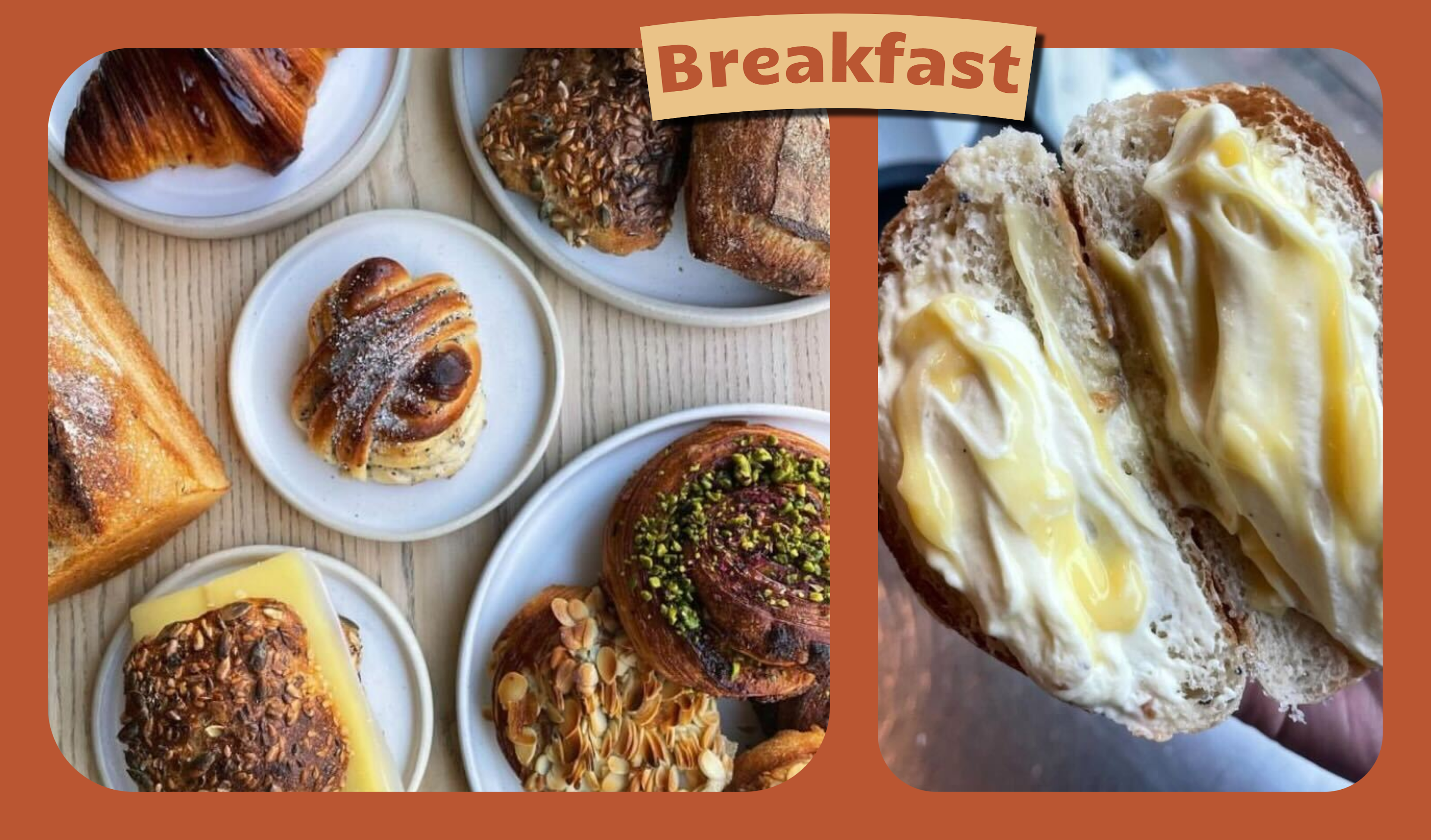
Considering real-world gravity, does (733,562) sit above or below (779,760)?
above

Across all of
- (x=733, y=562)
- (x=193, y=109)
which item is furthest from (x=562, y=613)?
(x=193, y=109)

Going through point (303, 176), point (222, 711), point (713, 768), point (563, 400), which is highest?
point (303, 176)

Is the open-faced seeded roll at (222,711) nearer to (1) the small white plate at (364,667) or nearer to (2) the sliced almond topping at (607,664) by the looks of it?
(1) the small white plate at (364,667)

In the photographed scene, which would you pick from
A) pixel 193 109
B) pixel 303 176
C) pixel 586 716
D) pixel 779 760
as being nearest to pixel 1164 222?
pixel 779 760

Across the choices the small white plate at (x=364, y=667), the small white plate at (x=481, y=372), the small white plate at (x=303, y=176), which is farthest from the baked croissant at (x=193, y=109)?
the small white plate at (x=364, y=667)

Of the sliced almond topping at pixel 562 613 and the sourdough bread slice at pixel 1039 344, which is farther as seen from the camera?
the sliced almond topping at pixel 562 613

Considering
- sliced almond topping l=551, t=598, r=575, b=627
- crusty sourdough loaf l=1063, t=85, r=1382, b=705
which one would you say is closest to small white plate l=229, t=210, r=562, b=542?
sliced almond topping l=551, t=598, r=575, b=627

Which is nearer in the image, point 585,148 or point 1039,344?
point 1039,344

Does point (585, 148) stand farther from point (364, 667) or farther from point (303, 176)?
point (364, 667)
